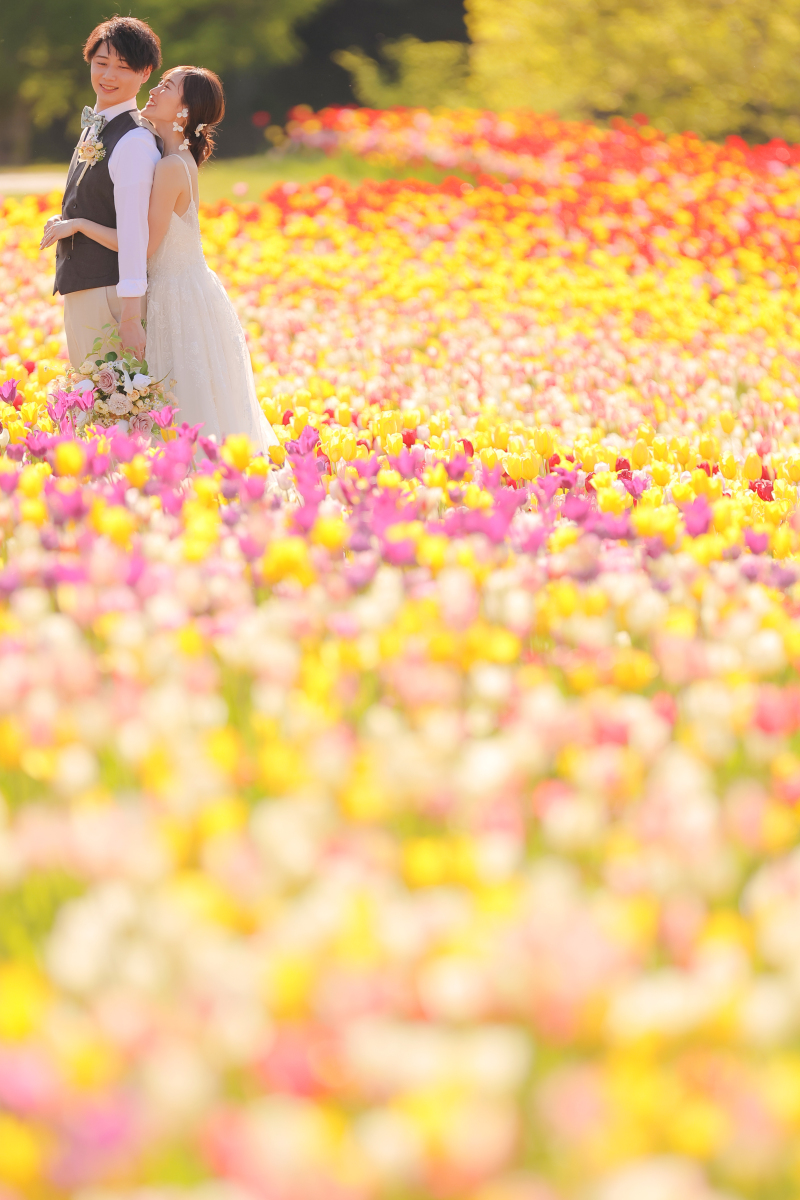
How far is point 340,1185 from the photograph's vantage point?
1140 millimetres

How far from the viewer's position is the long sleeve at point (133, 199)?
4852mm

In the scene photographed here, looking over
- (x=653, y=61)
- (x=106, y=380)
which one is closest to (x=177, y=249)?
(x=106, y=380)

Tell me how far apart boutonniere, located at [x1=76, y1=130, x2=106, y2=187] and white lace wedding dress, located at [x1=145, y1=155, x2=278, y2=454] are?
42 cm

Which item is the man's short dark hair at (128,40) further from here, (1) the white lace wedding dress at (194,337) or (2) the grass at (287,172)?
(2) the grass at (287,172)

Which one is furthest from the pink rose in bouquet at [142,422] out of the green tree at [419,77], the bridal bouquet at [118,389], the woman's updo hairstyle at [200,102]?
the green tree at [419,77]

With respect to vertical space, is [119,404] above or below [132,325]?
below

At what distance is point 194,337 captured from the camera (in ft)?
17.7

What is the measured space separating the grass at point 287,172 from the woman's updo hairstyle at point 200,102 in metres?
9.15

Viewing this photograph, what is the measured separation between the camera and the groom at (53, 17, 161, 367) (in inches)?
191

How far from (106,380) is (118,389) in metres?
0.06

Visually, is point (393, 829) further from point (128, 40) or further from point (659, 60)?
point (659, 60)

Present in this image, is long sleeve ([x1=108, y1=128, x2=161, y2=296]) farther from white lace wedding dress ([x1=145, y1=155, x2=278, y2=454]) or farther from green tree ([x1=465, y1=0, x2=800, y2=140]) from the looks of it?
green tree ([x1=465, y1=0, x2=800, y2=140])

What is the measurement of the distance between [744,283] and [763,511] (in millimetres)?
7540

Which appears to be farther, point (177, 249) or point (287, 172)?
point (287, 172)
